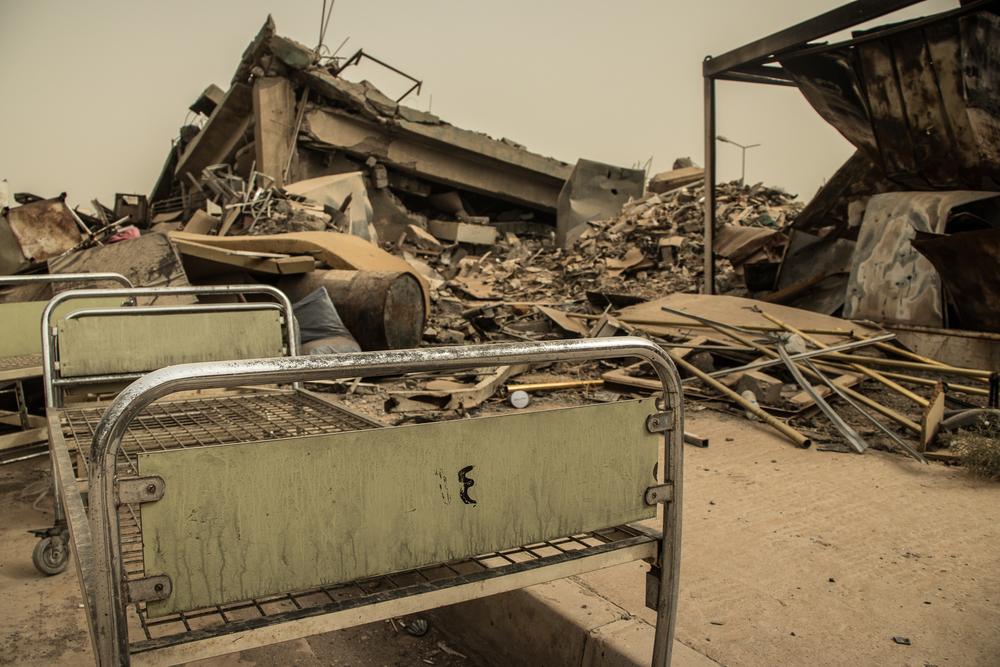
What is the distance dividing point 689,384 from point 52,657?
15.4 feet

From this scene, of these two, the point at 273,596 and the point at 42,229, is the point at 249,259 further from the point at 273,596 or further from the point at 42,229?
the point at 273,596

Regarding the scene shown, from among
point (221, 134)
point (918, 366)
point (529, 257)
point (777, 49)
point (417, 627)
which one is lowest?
point (417, 627)

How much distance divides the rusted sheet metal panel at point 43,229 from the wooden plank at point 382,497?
336 inches

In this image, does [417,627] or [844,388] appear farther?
[844,388]

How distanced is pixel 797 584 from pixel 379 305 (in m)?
4.55

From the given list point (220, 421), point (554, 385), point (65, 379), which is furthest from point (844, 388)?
point (65, 379)

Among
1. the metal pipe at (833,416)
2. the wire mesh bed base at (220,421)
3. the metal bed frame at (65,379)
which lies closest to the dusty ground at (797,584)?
the metal bed frame at (65,379)

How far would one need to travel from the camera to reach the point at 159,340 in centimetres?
348

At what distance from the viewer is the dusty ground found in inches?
88.7

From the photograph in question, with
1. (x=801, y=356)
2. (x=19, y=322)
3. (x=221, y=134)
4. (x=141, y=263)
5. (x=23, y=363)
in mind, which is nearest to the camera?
(x=23, y=363)

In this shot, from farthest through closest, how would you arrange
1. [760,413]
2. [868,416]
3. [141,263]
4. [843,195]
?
[843,195]
[141,263]
[760,413]
[868,416]

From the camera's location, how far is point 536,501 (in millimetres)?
1631

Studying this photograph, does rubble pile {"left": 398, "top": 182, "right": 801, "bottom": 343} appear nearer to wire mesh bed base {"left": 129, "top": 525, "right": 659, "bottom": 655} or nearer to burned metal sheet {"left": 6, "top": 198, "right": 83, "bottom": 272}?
burned metal sheet {"left": 6, "top": 198, "right": 83, "bottom": 272}

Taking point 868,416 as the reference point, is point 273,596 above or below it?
above
